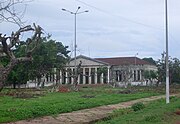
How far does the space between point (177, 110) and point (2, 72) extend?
13.7m

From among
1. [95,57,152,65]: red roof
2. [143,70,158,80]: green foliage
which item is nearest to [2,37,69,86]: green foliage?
[143,70,158,80]: green foliage

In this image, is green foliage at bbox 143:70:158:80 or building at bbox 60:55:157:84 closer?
green foliage at bbox 143:70:158:80

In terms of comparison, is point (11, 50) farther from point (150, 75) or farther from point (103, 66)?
point (103, 66)

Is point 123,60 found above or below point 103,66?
above

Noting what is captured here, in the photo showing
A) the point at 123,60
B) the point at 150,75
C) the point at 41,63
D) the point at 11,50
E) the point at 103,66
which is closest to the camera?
the point at 11,50

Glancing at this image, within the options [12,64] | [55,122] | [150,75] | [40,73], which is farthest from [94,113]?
[150,75]

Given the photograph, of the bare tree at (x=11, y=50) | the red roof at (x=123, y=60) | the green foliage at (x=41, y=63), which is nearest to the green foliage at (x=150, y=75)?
the red roof at (x=123, y=60)

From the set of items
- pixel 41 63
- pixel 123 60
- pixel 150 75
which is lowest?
pixel 150 75

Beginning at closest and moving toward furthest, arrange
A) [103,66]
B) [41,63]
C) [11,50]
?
1. [11,50]
2. [41,63]
3. [103,66]

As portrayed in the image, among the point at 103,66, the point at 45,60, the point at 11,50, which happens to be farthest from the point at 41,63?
the point at 103,66

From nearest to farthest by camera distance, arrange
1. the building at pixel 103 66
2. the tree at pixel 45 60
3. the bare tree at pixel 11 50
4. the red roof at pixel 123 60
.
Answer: the bare tree at pixel 11 50 → the tree at pixel 45 60 → the building at pixel 103 66 → the red roof at pixel 123 60

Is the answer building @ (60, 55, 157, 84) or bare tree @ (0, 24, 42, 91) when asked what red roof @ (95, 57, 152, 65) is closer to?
building @ (60, 55, 157, 84)

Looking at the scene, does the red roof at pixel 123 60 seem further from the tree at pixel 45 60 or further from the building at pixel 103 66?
the tree at pixel 45 60

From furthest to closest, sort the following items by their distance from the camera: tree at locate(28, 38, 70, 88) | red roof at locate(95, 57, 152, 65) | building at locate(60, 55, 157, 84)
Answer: red roof at locate(95, 57, 152, 65) < building at locate(60, 55, 157, 84) < tree at locate(28, 38, 70, 88)
